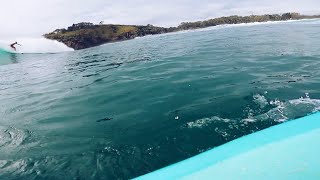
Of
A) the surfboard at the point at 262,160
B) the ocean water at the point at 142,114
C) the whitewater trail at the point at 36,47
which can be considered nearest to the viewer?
the surfboard at the point at 262,160

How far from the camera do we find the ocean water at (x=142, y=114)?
5.51 meters

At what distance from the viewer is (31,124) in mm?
7691

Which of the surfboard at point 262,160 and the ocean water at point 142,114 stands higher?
the surfboard at point 262,160

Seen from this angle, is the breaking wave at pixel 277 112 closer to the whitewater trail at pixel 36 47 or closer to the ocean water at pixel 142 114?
the ocean water at pixel 142 114

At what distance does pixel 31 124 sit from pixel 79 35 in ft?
131

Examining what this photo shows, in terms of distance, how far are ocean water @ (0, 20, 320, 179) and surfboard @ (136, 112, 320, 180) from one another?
0.85m

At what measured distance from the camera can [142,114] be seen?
7.64 m

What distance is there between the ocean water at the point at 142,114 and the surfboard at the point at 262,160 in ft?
2.77

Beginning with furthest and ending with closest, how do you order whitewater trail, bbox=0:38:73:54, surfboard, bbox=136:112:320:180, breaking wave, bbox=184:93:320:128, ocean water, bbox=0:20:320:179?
whitewater trail, bbox=0:38:73:54, breaking wave, bbox=184:93:320:128, ocean water, bbox=0:20:320:179, surfboard, bbox=136:112:320:180

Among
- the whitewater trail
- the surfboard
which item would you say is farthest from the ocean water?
Answer: the whitewater trail

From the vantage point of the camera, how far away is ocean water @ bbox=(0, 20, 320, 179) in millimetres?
5508

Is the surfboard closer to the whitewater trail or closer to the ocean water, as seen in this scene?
the ocean water

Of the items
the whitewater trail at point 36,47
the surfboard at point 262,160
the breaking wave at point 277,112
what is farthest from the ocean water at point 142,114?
the whitewater trail at point 36,47

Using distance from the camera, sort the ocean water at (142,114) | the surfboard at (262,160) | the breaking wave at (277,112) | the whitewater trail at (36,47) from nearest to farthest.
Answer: the surfboard at (262,160), the ocean water at (142,114), the breaking wave at (277,112), the whitewater trail at (36,47)
